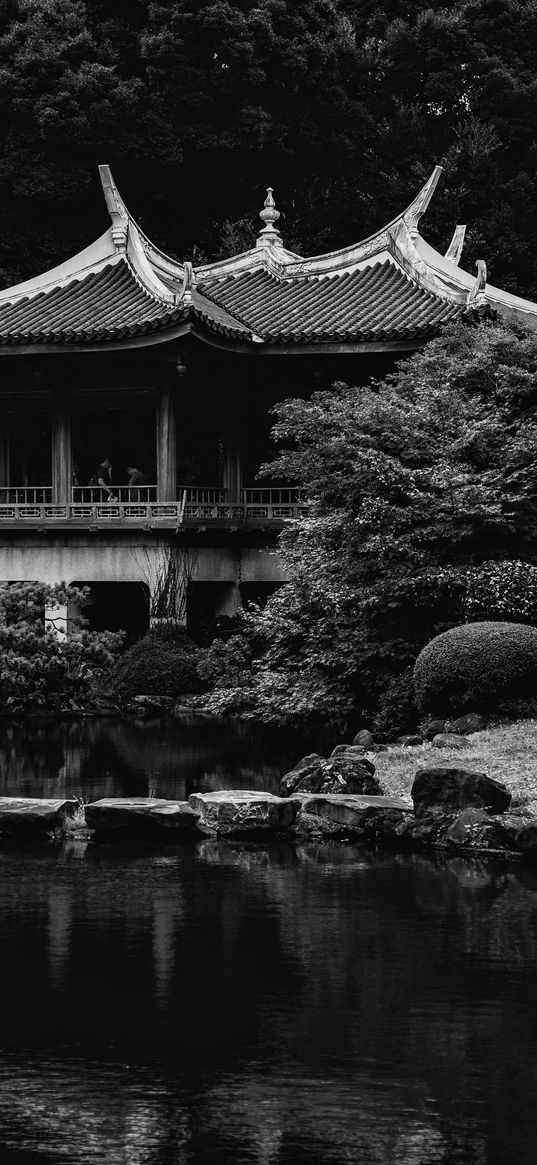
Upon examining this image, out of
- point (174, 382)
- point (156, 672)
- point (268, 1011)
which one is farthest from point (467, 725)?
point (174, 382)

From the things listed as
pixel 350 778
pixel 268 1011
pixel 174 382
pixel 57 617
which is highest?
pixel 174 382

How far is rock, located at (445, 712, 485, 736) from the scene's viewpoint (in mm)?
17094

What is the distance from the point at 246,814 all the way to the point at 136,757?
17.8 ft

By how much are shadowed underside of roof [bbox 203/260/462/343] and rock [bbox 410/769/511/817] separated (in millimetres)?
14897

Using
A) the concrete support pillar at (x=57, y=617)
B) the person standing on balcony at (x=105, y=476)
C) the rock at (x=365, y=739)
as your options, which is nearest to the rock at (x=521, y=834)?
the rock at (x=365, y=739)

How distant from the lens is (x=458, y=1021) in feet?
28.9

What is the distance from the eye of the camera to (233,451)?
30.1 metres

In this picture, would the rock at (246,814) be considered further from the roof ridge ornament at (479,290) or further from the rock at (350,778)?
the roof ridge ornament at (479,290)

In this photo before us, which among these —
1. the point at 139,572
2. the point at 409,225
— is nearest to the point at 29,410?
the point at 139,572

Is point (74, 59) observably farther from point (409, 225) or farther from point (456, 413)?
point (456, 413)

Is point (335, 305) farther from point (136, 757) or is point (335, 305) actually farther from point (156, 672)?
point (136, 757)

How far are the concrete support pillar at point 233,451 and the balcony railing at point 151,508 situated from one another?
246 millimetres

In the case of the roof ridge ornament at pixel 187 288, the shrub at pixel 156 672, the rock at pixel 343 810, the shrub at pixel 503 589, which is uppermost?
the roof ridge ornament at pixel 187 288

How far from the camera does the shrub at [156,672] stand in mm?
24781
